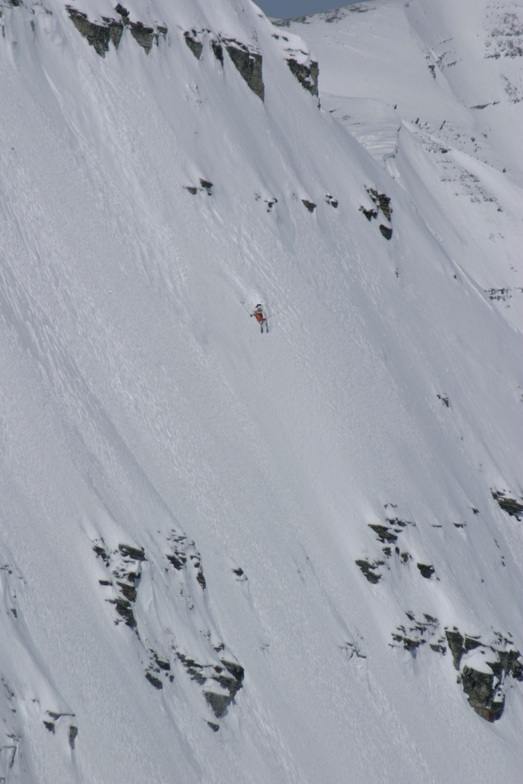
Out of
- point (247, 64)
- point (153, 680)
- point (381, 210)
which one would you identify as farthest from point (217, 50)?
point (153, 680)

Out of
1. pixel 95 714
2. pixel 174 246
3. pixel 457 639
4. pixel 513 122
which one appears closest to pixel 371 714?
pixel 457 639

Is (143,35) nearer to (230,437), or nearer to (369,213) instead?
(369,213)

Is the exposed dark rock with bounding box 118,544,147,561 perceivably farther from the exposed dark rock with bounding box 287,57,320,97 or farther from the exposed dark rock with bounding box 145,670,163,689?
the exposed dark rock with bounding box 287,57,320,97

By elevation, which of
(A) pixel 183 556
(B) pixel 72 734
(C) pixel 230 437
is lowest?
(B) pixel 72 734

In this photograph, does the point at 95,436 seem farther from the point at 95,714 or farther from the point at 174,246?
the point at 174,246

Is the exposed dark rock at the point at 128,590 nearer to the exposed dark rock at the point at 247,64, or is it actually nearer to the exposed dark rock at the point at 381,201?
the exposed dark rock at the point at 247,64

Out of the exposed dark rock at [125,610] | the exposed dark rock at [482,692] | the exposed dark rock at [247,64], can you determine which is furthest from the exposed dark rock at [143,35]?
the exposed dark rock at [482,692]

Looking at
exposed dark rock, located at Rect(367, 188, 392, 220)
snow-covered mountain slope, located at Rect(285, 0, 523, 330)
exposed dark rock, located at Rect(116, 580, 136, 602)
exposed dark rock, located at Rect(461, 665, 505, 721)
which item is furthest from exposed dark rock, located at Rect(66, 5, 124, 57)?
exposed dark rock, located at Rect(461, 665, 505, 721)
